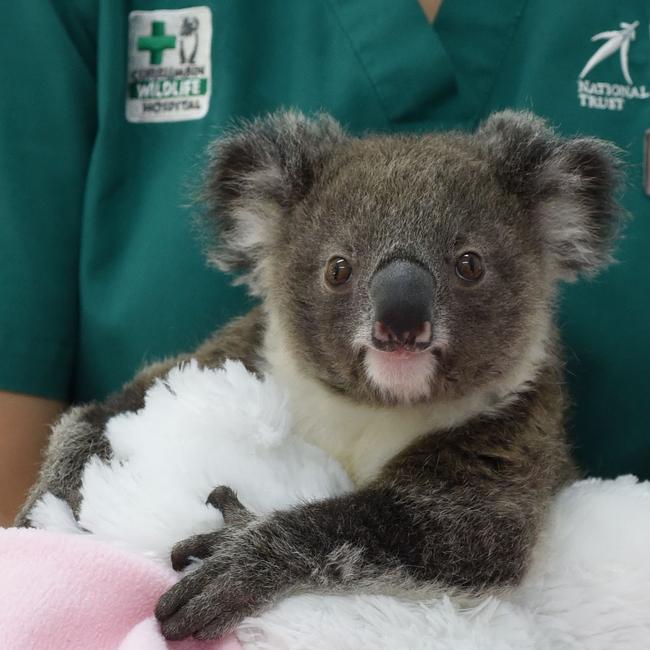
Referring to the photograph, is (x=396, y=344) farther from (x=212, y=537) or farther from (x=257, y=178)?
(x=257, y=178)

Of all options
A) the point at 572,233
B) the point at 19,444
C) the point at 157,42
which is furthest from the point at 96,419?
the point at 572,233

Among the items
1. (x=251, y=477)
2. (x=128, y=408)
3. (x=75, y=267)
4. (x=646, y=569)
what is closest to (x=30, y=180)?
(x=75, y=267)

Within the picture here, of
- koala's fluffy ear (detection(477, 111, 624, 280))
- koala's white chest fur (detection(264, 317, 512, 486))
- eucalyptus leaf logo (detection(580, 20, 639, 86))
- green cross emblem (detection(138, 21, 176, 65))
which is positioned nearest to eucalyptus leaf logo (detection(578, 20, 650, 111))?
eucalyptus leaf logo (detection(580, 20, 639, 86))

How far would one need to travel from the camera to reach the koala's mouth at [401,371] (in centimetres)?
121

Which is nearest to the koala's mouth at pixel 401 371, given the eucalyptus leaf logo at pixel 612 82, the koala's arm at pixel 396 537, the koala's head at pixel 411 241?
the koala's head at pixel 411 241

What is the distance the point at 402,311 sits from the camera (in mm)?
1157

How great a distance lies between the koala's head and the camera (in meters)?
1.25

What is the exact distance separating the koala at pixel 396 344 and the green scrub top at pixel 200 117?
0.67ft

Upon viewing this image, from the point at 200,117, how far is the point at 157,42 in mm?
204

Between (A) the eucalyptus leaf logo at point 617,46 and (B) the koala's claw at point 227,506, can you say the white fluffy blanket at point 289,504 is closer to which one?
(B) the koala's claw at point 227,506

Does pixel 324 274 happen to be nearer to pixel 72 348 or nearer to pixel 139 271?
pixel 139 271

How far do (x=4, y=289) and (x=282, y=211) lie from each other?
2.34 ft

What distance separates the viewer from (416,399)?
129cm

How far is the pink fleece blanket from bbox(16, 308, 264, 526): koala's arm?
0.48 meters
